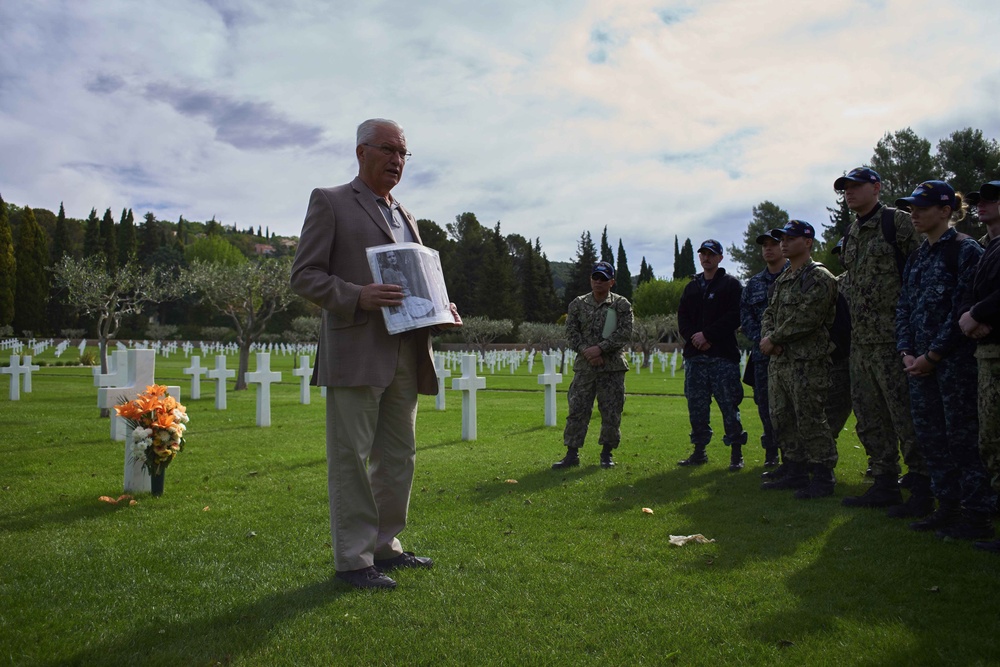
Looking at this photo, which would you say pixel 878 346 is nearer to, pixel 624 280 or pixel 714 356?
pixel 714 356

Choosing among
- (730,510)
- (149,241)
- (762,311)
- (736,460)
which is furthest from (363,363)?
(149,241)

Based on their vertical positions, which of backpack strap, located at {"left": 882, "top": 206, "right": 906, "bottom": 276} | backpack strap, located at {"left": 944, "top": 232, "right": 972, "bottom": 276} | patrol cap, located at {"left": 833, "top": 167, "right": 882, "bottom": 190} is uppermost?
patrol cap, located at {"left": 833, "top": 167, "right": 882, "bottom": 190}

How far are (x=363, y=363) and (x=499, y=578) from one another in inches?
53.9

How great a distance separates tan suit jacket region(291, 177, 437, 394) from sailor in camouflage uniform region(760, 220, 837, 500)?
11.9 ft

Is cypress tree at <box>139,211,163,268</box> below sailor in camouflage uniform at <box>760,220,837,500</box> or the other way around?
the other way around

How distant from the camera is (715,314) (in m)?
7.57

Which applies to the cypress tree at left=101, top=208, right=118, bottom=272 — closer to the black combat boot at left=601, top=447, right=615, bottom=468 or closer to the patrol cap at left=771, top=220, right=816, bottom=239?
the black combat boot at left=601, top=447, right=615, bottom=468

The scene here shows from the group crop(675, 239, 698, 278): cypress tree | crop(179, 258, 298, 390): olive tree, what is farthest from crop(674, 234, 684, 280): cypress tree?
crop(179, 258, 298, 390): olive tree

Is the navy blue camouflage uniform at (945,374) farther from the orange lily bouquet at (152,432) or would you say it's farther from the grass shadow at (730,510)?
the orange lily bouquet at (152,432)

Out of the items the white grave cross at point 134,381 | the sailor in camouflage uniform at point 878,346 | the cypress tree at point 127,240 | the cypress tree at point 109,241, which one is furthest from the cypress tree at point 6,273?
the sailor in camouflage uniform at point 878,346

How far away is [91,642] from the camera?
293 cm

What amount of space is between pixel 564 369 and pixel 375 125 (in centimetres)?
3409

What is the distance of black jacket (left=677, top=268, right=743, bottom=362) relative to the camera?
24.5ft

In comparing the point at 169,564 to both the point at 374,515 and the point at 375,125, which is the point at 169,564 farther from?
the point at 375,125
